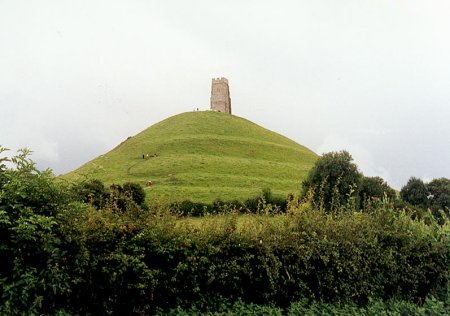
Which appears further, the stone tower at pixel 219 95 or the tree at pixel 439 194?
the stone tower at pixel 219 95

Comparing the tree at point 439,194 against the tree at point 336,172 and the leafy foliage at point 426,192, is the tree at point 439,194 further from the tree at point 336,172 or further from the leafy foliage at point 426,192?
the tree at point 336,172

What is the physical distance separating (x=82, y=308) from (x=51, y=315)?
62 centimetres

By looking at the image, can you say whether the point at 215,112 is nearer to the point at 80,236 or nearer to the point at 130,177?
the point at 130,177

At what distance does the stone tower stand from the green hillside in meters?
7.43

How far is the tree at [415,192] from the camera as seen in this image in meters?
45.8

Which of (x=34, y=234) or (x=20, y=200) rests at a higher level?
(x=20, y=200)

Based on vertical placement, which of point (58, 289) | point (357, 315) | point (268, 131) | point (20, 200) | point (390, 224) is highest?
point (268, 131)

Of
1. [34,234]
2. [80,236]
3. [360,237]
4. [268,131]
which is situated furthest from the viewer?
[268,131]

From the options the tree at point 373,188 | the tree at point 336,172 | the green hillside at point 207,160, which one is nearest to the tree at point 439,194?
the tree at point 373,188

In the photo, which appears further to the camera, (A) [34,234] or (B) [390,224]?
(B) [390,224]

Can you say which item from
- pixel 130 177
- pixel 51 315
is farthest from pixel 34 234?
pixel 130 177

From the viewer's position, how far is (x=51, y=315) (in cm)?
783

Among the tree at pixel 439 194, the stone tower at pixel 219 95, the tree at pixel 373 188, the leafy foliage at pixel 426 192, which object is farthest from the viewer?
the stone tower at pixel 219 95

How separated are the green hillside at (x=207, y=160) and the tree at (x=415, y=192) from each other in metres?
12.8
